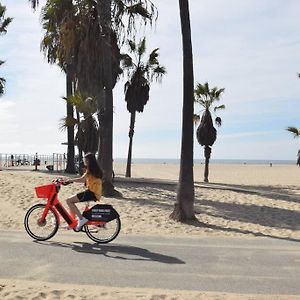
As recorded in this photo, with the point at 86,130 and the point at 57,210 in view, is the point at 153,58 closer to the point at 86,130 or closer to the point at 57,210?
the point at 86,130

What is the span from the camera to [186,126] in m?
12.4

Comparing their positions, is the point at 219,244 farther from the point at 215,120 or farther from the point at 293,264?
the point at 215,120

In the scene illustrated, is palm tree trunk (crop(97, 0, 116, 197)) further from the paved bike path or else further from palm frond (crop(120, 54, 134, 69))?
palm frond (crop(120, 54, 134, 69))

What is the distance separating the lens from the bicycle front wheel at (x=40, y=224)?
9047 millimetres

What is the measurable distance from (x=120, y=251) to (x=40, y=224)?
71.2 inches

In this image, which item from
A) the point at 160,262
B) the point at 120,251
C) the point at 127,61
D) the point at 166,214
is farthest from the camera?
the point at 127,61

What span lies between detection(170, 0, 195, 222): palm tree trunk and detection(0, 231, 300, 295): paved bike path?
2766 mm

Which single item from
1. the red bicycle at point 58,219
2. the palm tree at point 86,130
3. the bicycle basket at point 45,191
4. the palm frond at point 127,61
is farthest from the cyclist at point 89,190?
the palm frond at point 127,61

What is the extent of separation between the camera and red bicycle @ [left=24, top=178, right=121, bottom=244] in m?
8.87

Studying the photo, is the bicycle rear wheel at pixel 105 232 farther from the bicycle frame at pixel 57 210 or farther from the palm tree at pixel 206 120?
the palm tree at pixel 206 120

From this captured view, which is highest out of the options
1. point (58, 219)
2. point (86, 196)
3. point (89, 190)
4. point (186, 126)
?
point (186, 126)

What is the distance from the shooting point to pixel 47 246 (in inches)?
335

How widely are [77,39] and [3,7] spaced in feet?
63.5

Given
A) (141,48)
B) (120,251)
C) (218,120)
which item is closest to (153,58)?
(141,48)
